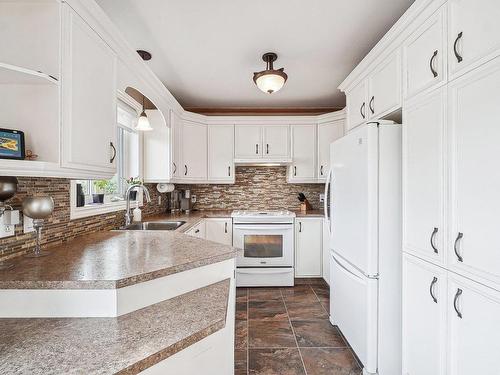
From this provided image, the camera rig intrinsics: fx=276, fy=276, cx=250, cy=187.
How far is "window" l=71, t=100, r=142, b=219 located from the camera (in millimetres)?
Result: 1946

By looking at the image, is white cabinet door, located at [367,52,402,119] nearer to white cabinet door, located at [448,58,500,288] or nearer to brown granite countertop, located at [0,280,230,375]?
white cabinet door, located at [448,58,500,288]

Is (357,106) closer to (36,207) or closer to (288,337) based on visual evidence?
(288,337)

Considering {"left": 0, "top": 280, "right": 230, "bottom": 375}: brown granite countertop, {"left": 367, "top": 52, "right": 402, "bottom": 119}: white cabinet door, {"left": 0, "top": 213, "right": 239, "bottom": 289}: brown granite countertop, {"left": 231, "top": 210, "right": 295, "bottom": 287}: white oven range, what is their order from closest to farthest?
{"left": 0, "top": 280, "right": 230, "bottom": 375}: brown granite countertop, {"left": 0, "top": 213, "right": 239, "bottom": 289}: brown granite countertop, {"left": 367, "top": 52, "right": 402, "bottom": 119}: white cabinet door, {"left": 231, "top": 210, "right": 295, "bottom": 287}: white oven range

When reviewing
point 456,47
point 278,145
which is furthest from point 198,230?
point 456,47

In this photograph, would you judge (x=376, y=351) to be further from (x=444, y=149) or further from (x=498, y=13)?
(x=498, y=13)

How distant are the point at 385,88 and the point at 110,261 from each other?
78.2 inches

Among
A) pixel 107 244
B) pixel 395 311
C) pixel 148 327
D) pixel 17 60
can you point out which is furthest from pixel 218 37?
pixel 395 311

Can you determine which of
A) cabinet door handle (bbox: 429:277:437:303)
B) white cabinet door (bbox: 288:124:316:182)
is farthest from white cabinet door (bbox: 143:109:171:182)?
cabinet door handle (bbox: 429:277:437:303)

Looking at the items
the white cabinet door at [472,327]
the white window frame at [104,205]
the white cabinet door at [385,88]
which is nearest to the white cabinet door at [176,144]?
the white window frame at [104,205]

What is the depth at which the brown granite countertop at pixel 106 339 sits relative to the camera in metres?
0.74

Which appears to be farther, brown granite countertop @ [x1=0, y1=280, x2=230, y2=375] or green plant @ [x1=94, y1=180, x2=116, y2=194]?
green plant @ [x1=94, y1=180, x2=116, y2=194]

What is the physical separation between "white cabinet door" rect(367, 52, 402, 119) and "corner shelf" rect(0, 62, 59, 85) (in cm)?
188

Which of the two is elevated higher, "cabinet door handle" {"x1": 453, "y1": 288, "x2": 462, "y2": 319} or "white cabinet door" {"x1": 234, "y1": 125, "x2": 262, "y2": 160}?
"white cabinet door" {"x1": 234, "y1": 125, "x2": 262, "y2": 160}

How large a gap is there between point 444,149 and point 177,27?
1936mm
